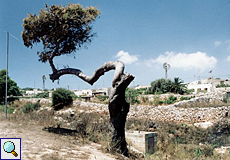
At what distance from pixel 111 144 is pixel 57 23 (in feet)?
17.5

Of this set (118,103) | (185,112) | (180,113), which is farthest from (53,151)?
(185,112)

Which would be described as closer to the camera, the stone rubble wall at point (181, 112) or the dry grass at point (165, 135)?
the dry grass at point (165, 135)

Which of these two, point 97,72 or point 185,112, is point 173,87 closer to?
point 185,112

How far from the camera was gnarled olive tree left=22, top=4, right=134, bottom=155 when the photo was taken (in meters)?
6.96

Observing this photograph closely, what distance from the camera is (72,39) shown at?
941 centimetres

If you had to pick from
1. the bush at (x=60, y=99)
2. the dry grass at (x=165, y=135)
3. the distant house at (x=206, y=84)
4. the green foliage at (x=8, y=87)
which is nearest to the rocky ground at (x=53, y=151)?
the dry grass at (x=165, y=135)

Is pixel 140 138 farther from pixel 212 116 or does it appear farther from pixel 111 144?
pixel 212 116

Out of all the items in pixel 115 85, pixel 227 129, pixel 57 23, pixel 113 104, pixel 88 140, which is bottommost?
pixel 227 129

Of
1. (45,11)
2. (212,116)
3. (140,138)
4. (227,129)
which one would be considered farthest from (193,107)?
(45,11)

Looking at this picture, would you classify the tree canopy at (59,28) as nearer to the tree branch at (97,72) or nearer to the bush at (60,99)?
the tree branch at (97,72)

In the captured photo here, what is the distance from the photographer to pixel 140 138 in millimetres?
8656

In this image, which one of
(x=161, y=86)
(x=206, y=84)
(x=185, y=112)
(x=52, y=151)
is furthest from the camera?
(x=206, y=84)

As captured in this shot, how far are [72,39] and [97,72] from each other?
2.55 meters

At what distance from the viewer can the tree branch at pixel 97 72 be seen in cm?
688
